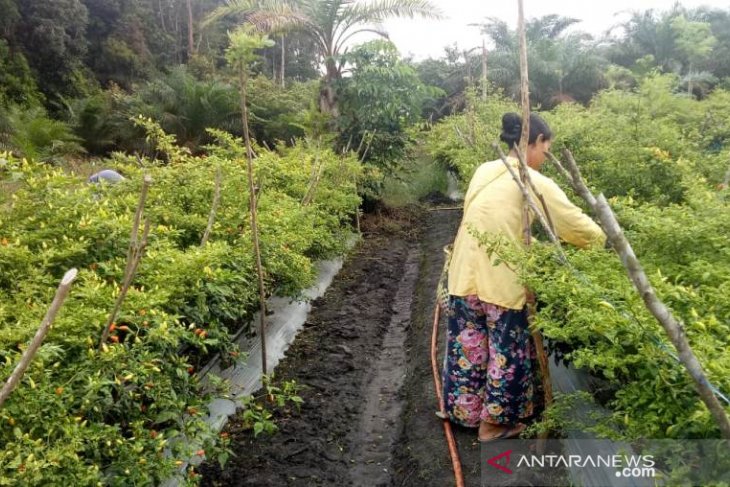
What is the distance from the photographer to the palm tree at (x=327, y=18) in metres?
10.0

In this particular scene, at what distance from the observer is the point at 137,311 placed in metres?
2.77

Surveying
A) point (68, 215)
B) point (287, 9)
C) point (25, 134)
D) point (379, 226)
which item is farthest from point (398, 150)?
point (25, 134)

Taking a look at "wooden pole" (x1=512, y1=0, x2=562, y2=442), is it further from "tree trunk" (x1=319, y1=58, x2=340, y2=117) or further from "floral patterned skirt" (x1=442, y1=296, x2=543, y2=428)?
"tree trunk" (x1=319, y1=58, x2=340, y2=117)

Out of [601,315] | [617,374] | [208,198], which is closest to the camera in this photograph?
[601,315]

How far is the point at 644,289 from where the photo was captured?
1283 millimetres

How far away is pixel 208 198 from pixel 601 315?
351 centimetres

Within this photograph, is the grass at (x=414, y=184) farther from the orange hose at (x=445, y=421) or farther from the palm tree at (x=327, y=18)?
the orange hose at (x=445, y=421)

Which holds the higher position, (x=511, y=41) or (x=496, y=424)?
(x=511, y=41)

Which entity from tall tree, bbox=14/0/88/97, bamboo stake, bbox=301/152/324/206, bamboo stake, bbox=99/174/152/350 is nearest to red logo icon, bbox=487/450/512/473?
bamboo stake, bbox=99/174/152/350

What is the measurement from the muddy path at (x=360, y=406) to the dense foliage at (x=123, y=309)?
1.34ft

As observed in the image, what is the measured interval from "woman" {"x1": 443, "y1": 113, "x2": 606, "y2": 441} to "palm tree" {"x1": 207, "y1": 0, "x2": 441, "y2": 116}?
7.28 m

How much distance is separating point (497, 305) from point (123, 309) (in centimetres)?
184

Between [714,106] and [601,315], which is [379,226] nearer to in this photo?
[714,106]

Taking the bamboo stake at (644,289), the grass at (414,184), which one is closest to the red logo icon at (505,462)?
the bamboo stake at (644,289)
